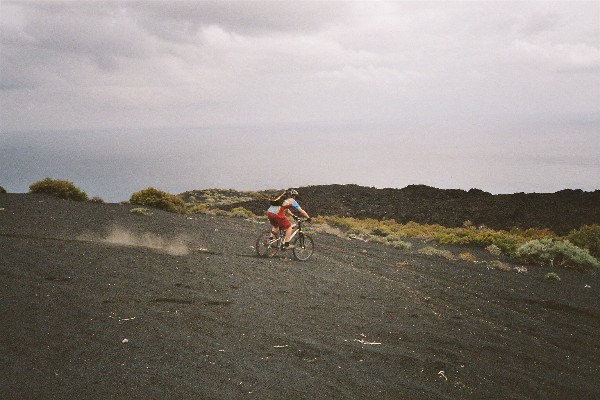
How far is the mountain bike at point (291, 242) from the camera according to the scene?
14344 millimetres

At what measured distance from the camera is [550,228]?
97.4 feet

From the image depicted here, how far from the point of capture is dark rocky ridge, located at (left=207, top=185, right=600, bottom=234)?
3180cm

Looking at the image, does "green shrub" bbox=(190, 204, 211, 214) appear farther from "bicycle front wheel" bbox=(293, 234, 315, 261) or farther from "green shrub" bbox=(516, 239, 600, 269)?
"green shrub" bbox=(516, 239, 600, 269)

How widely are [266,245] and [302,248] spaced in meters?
1.18

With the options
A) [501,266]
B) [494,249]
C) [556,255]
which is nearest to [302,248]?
[501,266]

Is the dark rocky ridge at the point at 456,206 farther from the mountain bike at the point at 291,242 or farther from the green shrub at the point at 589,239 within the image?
the mountain bike at the point at 291,242

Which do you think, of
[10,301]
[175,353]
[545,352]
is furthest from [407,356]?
[10,301]

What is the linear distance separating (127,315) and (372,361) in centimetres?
450

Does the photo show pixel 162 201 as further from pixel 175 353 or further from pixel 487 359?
pixel 487 359

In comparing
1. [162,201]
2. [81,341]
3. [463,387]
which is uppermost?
[162,201]

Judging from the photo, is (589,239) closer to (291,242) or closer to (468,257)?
(468,257)

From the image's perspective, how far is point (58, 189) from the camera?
22.2 m

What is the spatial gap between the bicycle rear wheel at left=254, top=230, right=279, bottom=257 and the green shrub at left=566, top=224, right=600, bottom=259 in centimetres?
1430

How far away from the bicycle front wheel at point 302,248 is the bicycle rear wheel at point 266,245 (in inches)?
25.2
